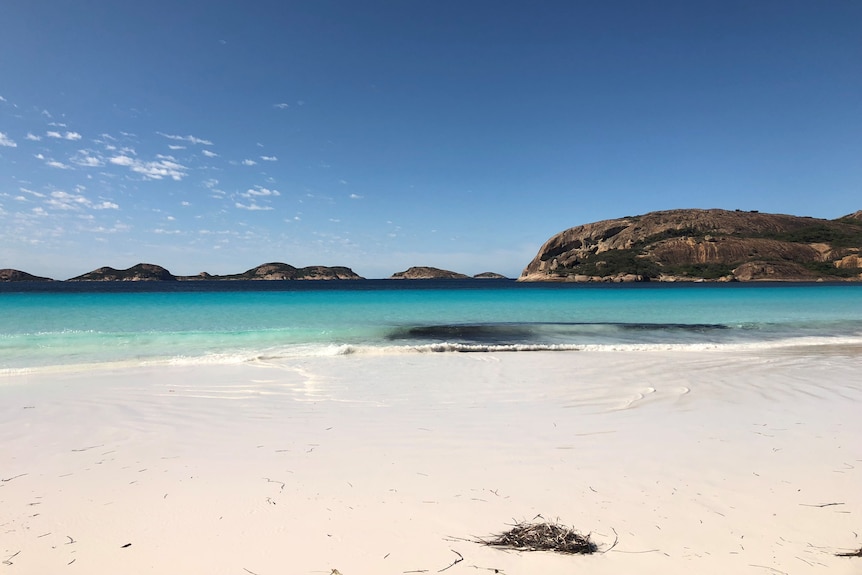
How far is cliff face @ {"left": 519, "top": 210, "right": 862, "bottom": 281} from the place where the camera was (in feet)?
331

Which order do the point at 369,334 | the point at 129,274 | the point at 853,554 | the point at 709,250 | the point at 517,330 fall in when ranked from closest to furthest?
1. the point at 853,554
2. the point at 369,334
3. the point at 517,330
4. the point at 709,250
5. the point at 129,274

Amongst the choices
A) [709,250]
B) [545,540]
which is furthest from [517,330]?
[709,250]

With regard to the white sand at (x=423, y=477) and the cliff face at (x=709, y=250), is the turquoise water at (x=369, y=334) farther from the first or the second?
the cliff face at (x=709, y=250)

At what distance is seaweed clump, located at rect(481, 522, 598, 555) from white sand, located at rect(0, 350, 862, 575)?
8cm

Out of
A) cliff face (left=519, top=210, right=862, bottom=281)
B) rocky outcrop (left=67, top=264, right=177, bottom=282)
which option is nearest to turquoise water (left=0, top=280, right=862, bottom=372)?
cliff face (left=519, top=210, right=862, bottom=281)

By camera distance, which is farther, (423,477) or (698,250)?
(698,250)

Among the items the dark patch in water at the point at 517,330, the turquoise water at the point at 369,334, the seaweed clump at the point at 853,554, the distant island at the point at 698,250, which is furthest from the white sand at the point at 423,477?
the distant island at the point at 698,250

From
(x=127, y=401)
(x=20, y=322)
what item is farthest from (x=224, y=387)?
(x=20, y=322)

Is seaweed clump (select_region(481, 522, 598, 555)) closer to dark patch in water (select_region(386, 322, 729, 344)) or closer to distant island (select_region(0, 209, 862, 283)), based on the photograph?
dark patch in water (select_region(386, 322, 729, 344))

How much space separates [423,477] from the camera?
13.7 ft

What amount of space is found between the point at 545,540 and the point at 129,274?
655 feet

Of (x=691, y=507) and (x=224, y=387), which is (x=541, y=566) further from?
(x=224, y=387)

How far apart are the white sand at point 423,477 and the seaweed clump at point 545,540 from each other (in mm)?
78

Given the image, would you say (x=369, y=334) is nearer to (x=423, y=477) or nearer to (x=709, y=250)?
(x=423, y=477)
